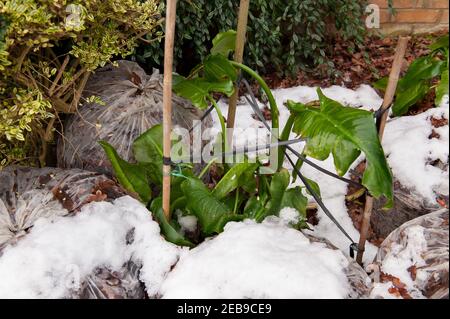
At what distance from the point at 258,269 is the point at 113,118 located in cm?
88

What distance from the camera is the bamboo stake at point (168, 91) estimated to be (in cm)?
134

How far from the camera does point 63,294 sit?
4.46ft

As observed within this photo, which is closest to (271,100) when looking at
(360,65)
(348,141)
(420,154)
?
(348,141)

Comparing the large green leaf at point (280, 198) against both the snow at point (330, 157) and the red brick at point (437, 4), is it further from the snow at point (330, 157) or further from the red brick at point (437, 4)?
the red brick at point (437, 4)

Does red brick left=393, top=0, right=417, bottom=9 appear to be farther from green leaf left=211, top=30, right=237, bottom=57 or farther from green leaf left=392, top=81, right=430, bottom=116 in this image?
green leaf left=211, top=30, right=237, bottom=57

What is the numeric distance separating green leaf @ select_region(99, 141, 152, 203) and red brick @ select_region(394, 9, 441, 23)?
2074 millimetres

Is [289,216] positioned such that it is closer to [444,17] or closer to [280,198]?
[280,198]

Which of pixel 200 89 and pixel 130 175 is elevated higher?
pixel 200 89

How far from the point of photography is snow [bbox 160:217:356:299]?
1.31m

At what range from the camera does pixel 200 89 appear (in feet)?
5.50

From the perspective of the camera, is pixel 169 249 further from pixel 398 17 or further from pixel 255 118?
pixel 398 17

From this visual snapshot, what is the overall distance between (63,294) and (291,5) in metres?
1.83

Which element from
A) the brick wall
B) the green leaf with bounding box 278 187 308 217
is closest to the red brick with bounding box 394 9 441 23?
the brick wall
